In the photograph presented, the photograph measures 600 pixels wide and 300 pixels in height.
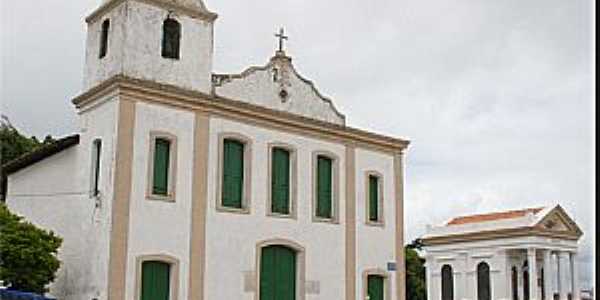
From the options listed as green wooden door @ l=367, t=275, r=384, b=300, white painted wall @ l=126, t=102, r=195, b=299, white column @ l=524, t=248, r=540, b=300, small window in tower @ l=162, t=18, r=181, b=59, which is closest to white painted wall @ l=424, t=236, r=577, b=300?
white column @ l=524, t=248, r=540, b=300

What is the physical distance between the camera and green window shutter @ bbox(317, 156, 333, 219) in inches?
866

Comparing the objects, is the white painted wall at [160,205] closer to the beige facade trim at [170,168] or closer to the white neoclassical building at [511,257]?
the beige facade trim at [170,168]

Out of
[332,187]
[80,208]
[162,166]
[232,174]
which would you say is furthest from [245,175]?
[80,208]

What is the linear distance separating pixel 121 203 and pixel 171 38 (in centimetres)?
499

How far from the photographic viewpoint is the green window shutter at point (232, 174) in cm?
1995

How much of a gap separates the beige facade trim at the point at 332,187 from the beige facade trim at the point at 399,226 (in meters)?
2.49

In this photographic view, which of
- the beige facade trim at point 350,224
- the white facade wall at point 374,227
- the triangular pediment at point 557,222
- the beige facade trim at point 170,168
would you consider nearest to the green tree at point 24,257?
the beige facade trim at point 170,168

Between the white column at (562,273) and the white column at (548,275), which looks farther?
the white column at (562,273)

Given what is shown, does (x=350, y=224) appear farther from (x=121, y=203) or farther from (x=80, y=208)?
(x=80, y=208)

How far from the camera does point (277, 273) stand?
2072 cm

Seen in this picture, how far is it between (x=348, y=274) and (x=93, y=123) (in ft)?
27.8

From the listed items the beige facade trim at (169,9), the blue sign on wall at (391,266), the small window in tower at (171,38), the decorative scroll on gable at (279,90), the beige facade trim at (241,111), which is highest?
the beige facade trim at (169,9)

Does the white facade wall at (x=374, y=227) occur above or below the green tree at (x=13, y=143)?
below

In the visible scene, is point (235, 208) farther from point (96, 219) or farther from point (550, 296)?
point (550, 296)
